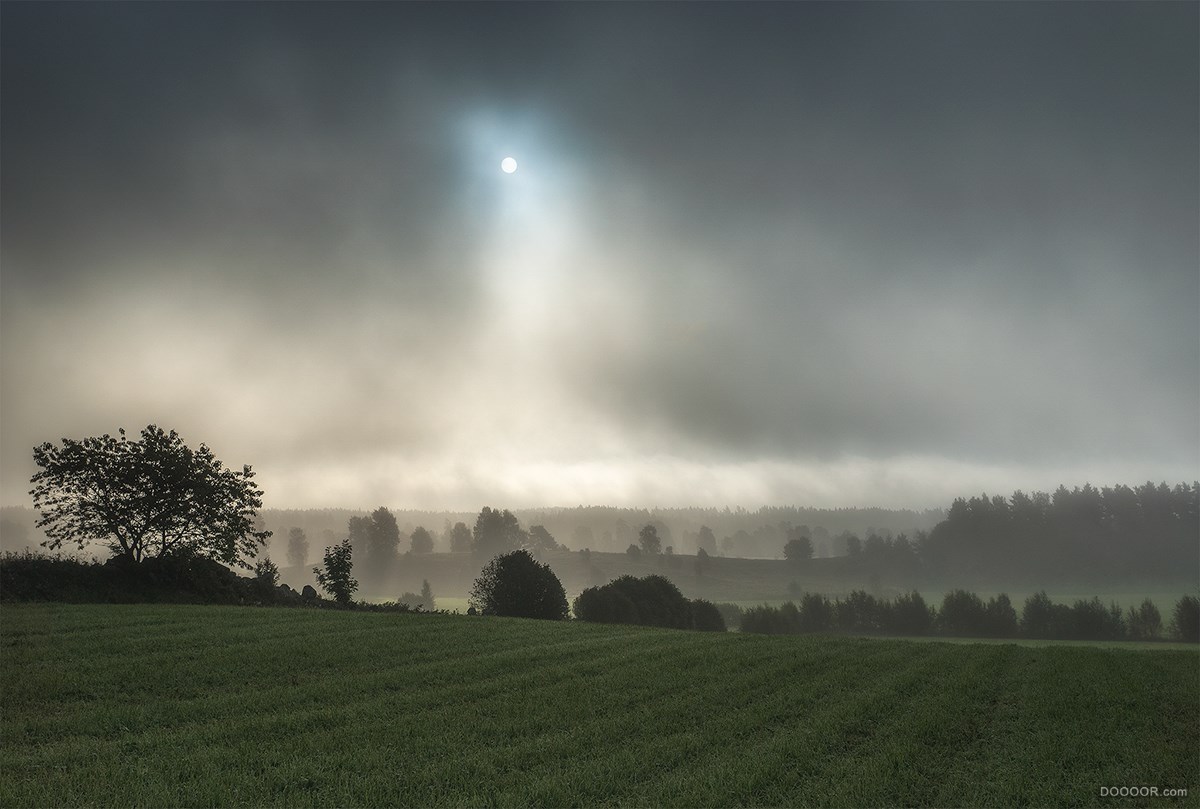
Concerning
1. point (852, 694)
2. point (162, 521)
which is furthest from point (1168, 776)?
point (162, 521)

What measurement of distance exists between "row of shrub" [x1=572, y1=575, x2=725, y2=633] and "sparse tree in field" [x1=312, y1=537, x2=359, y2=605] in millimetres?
31796

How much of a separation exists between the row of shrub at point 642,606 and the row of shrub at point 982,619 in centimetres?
1066

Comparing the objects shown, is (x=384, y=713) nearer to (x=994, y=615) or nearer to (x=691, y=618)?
(x=691, y=618)

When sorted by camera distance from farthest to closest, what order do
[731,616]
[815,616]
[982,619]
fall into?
[731,616] → [815,616] → [982,619]

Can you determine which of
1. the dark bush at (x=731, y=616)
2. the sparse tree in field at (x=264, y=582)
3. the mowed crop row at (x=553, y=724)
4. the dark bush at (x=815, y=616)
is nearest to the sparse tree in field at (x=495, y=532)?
the dark bush at (x=731, y=616)

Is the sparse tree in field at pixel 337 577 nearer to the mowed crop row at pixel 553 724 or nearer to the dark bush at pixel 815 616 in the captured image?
the mowed crop row at pixel 553 724

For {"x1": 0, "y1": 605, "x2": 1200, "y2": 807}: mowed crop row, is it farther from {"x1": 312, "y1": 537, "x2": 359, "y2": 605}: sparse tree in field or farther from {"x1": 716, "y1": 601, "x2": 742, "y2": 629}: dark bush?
{"x1": 716, "y1": 601, "x2": 742, "y2": 629}: dark bush

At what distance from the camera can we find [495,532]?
185500 mm

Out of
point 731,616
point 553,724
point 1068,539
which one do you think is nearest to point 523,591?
point 553,724

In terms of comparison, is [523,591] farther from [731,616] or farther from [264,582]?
[731,616]

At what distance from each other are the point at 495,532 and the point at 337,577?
447 feet

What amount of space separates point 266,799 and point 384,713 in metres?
4.75

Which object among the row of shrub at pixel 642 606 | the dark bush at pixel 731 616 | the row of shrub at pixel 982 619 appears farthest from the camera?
the dark bush at pixel 731 616

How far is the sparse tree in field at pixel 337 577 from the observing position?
51.3m
